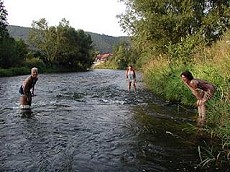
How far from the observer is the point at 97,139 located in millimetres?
9945

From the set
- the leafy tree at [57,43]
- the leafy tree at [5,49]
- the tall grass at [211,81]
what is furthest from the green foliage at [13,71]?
the tall grass at [211,81]

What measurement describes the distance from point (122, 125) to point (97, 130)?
115 centimetres

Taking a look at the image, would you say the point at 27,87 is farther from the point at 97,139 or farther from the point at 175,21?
the point at 175,21

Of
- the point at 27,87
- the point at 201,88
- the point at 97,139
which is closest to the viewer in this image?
the point at 97,139

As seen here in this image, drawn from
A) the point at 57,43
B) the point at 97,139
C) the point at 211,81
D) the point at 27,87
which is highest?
the point at 57,43

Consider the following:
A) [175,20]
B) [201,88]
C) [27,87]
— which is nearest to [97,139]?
[201,88]

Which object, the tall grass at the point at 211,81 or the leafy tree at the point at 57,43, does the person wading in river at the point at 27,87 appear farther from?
the leafy tree at the point at 57,43

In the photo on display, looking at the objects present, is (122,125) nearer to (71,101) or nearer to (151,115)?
(151,115)

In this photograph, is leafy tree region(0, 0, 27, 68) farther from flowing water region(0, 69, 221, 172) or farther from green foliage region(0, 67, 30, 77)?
flowing water region(0, 69, 221, 172)

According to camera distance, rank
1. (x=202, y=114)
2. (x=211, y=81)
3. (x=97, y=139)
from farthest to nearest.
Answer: (x=211, y=81)
(x=202, y=114)
(x=97, y=139)

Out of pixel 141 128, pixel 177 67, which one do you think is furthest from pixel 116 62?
pixel 141 128

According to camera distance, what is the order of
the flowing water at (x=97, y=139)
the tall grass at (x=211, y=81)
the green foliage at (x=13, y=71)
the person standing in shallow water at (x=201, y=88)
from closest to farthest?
1. the flowing water at (x=97, y=139)
2. the tall grass at (x=211, y=81)
3. the person standing in shallow water at (x=201, y=88)
4. the green foliage at (x=13, y=71)

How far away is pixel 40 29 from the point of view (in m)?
84.8

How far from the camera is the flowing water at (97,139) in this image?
7.66m
